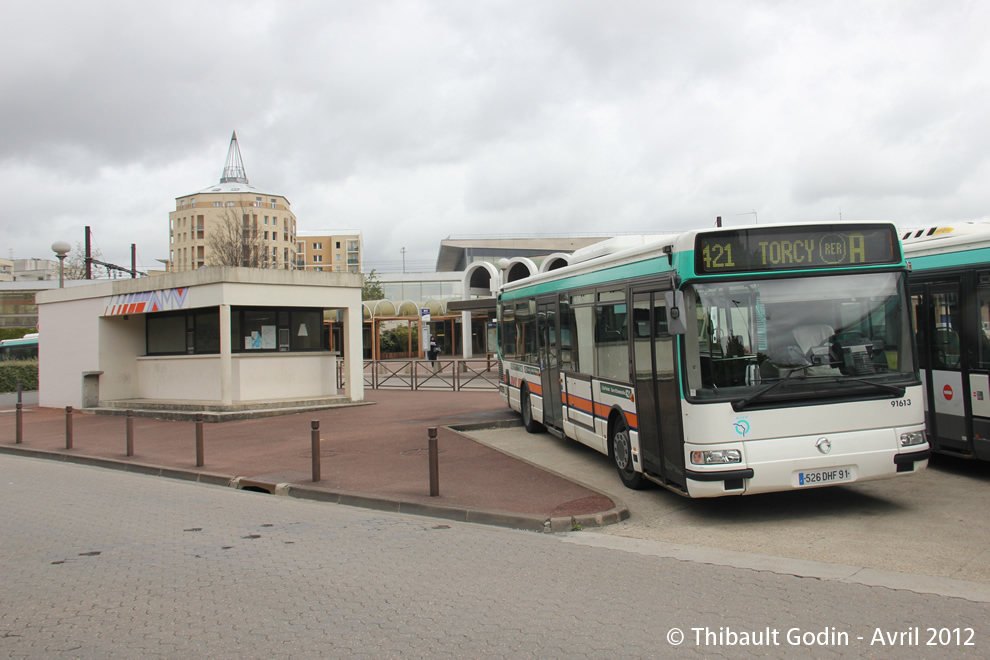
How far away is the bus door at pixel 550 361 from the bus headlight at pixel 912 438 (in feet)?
17.7

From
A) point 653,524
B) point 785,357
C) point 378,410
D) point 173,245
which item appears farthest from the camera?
point 173,245

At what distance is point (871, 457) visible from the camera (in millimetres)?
7176

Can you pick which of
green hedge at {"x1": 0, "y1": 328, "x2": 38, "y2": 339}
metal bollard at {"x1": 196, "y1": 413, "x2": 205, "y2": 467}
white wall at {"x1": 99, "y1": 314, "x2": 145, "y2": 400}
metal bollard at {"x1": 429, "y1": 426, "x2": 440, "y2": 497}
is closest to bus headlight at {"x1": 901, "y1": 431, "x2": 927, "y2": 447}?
metal bollard at {"x1": 429, "y1": 426, "x2": 440, "y2": 497}

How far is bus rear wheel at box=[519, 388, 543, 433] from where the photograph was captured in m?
14.2

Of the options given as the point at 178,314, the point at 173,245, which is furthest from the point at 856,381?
the point at 173,245

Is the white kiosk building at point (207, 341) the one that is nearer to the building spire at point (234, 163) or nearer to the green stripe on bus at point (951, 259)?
the green stripe on bus at point (951, 259)

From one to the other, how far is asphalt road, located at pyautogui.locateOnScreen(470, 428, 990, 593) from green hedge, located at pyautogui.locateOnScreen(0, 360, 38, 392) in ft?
104

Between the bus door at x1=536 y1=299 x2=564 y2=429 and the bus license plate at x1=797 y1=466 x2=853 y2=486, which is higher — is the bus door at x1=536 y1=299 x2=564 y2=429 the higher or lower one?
the higher one

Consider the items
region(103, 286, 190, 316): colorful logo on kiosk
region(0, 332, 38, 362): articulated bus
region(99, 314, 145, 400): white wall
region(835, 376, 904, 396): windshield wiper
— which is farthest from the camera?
region(0, 332, 38, 362): articulated bus

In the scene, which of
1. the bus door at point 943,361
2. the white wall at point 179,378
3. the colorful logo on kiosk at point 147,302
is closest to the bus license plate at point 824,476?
the bus door at point 943,361

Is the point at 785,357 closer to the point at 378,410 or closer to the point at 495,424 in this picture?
the point at 495,424

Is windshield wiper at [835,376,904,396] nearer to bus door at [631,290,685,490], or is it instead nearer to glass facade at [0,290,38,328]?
bus door at [631,290,685,490]

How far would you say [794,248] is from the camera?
7.31 m

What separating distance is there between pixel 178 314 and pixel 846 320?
1853 centimetres
